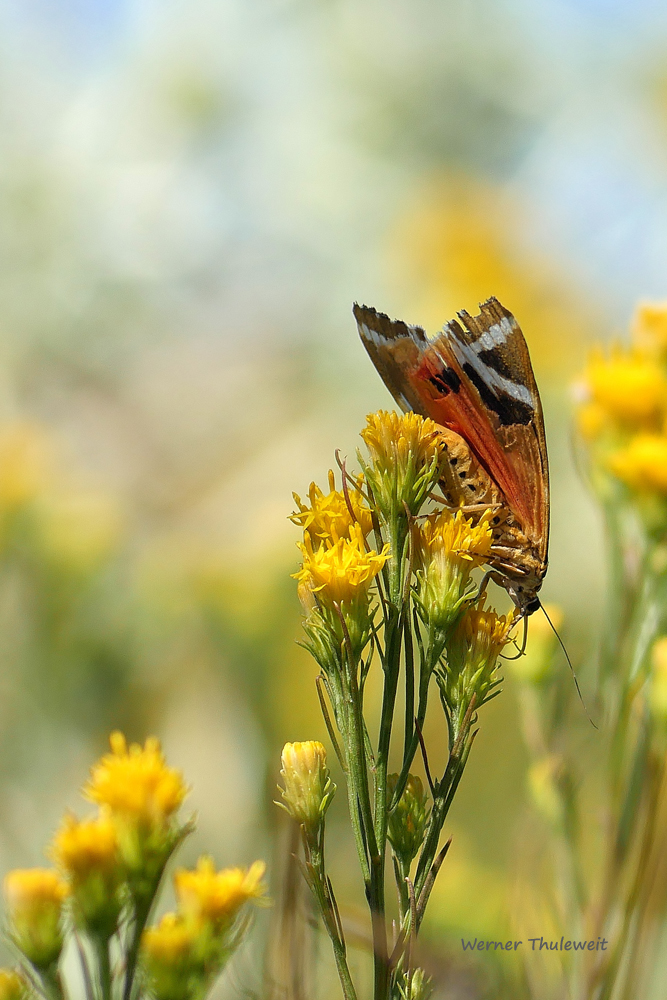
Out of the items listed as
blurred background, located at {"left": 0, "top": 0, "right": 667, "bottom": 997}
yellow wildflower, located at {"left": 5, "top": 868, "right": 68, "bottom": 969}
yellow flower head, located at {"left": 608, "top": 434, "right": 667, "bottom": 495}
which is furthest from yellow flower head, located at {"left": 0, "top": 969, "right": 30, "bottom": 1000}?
blurred background, located at {"left": 0, "top": 0, "right": 667, "bottom": 997}

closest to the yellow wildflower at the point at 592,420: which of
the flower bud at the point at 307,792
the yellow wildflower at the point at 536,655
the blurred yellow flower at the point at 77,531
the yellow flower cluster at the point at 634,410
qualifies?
the yellow flower cluster at the point at 634,410

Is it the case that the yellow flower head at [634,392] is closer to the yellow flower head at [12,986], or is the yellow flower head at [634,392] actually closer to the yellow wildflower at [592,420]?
the yellow wildflower at [592,420]

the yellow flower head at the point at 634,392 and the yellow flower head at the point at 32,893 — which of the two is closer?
the yellow flower head at the point at 32,893

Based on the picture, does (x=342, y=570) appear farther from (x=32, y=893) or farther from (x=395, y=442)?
(x=32, y=893)

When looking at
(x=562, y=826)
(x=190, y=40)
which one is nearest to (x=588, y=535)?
(x=562, y=826)

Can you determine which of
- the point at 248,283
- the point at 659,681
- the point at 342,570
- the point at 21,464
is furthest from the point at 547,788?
the point at 248,283
